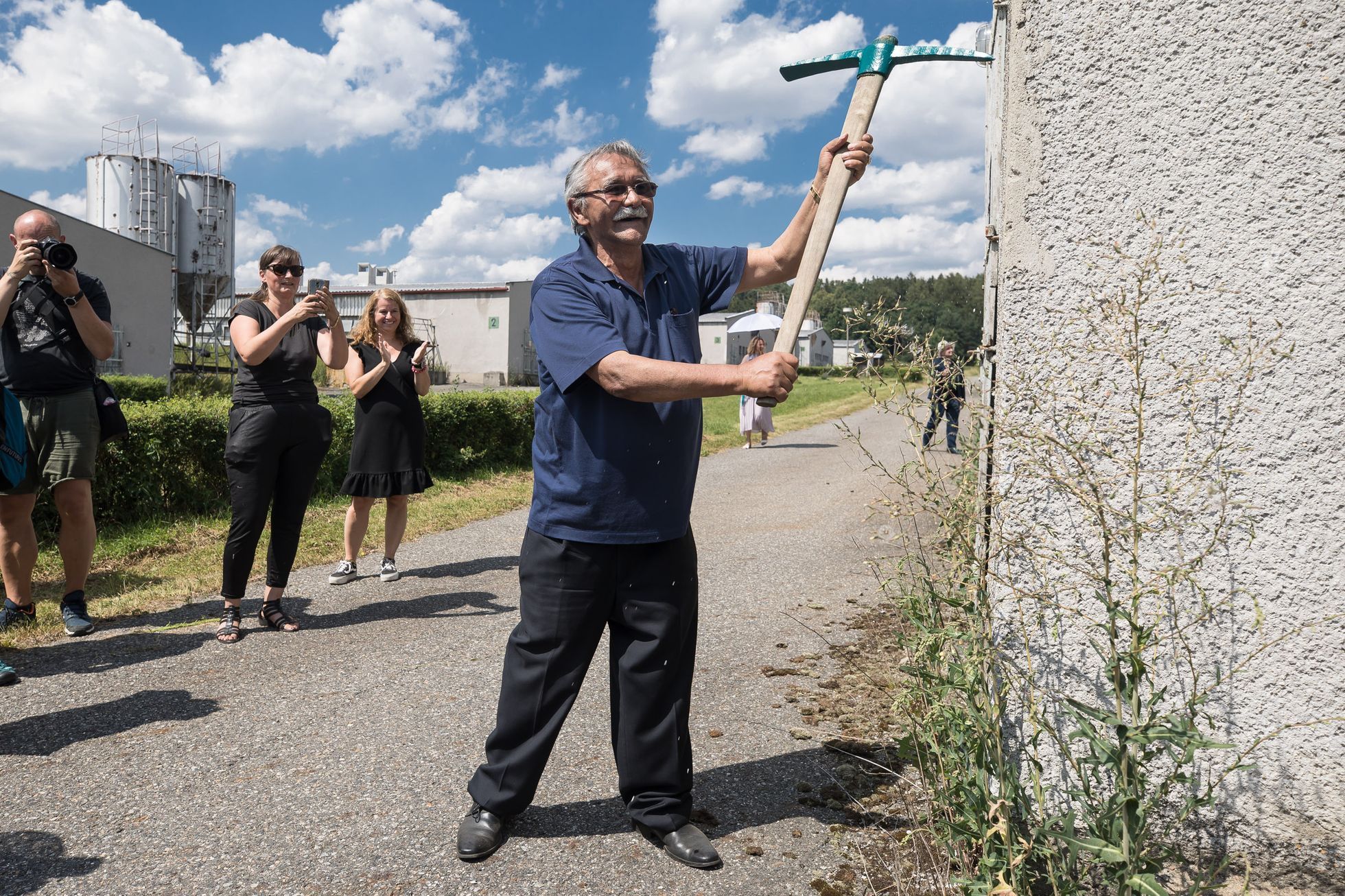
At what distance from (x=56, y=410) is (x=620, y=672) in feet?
12.6

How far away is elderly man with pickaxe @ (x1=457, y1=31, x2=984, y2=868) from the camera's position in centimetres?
272

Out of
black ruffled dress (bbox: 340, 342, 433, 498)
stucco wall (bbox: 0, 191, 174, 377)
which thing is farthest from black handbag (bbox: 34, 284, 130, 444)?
stucco wall (bbox: 0, 191, 174, 377)

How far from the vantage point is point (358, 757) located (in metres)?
3.51

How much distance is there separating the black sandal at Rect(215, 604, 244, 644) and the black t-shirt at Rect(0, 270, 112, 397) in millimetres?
1472

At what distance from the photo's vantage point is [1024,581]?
256 centimetres

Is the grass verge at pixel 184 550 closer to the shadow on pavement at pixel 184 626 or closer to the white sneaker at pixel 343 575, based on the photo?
the shadow on pavement at pixel 184 626

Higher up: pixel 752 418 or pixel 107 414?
pixel 107 414

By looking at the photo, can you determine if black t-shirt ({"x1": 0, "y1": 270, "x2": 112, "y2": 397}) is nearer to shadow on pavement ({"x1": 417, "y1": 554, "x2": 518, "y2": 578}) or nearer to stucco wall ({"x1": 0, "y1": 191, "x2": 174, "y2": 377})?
shadow on pavement ({"x1": 417, "y1": 554, "x2": 518, "y2": 578})

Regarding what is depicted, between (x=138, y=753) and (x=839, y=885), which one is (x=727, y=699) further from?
(x=138, y=753)

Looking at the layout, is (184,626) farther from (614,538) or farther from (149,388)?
(149,388)

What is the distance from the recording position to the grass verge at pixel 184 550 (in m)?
5.52

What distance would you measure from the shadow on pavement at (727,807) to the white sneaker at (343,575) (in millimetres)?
3560

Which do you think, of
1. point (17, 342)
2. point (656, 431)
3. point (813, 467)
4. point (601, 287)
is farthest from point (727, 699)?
point (813, 467)

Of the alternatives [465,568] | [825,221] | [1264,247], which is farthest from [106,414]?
[1264,247]
